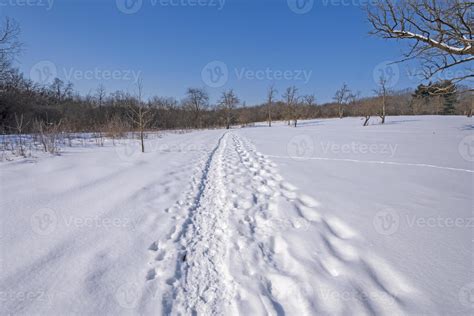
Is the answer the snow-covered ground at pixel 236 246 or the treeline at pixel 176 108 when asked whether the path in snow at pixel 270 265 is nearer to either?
the snow-covered ground at pixel 236 246

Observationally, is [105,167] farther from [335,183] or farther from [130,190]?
[335,183]

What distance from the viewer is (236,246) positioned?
239 cm

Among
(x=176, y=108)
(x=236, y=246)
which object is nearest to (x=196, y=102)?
(x=176, y=108)

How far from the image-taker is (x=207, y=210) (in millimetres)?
3309

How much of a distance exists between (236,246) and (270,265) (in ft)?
1.58

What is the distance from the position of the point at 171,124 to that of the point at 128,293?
45903mm

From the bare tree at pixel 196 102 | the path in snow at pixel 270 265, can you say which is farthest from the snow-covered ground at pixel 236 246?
the bare tree at pixel 196 102

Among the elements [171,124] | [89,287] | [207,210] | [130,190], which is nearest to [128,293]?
A: [89,287]

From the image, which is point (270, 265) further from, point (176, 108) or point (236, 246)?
point (176, 108)

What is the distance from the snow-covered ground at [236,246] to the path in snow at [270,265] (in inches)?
0.5

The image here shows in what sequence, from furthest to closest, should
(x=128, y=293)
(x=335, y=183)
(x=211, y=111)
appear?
(x=211, y=111) → (x=335, y=183) → (x=128, y=293)

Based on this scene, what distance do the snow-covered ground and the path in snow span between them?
1cm

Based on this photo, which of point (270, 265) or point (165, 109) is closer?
point (270, 265)

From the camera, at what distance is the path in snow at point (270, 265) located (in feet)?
A: 5.28
